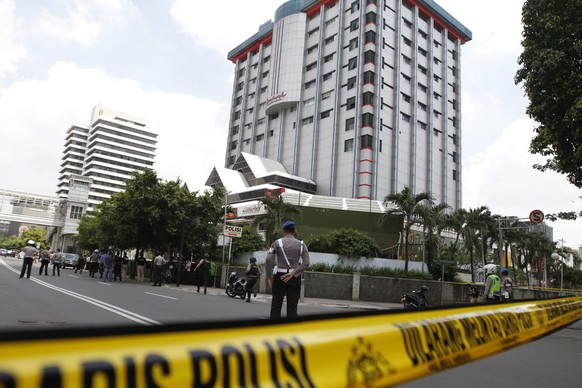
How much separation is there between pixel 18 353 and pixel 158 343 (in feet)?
1.18

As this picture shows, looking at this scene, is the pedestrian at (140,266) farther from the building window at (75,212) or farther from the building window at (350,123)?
the building window at (75,212)

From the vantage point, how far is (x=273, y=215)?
27156 mm

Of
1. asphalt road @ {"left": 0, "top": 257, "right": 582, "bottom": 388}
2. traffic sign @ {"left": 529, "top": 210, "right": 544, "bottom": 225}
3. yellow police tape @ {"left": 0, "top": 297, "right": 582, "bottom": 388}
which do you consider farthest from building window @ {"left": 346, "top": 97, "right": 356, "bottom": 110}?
yellow police tape @ {"left": 0, "top": 297, "right": 582, "bottom": 388}

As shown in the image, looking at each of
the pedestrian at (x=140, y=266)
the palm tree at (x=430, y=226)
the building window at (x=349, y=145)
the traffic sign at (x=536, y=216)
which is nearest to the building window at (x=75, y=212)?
the building window at (x=349, y=145)

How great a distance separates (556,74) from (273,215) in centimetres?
1820

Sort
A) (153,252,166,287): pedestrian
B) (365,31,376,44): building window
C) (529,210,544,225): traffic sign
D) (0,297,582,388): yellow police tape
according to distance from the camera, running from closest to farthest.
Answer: (0,297,582,388): yellow police tape → (529,210,544,225): traffic sign → (153,252,166,287): pedestrian → (365,31,376,44): building window

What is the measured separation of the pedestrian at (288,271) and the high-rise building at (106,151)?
113m

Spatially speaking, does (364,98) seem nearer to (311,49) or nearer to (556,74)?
(311,49)

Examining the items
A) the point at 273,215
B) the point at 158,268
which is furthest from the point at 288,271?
the point at 273,215

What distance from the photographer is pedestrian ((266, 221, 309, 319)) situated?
6090 millimetres

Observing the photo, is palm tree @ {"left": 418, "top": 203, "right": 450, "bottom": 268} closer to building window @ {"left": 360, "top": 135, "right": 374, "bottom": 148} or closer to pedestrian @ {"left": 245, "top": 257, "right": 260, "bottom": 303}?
pedestrian @ {"left": 245, "top": 257, "right": 260, "bottom": 303}

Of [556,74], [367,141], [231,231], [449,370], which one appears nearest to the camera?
[449,370]

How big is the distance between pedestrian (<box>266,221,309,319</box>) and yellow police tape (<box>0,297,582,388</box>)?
3.36 metres

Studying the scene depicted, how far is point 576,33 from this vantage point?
12016mm
